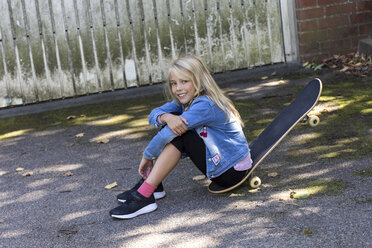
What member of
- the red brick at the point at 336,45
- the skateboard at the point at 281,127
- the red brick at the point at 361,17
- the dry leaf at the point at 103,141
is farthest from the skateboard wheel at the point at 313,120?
the red brick at the point at 361,17

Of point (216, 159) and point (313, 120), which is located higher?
point (313, 120)

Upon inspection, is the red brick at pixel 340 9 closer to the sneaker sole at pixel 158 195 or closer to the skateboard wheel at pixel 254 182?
the skateboard wheel at pixel 254 182

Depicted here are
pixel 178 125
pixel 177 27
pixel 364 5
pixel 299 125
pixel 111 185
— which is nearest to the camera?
pixel 178 125

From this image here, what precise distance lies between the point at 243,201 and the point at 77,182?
4.76 feet

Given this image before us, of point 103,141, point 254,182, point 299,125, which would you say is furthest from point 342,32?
point 254,182

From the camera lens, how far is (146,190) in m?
3.83

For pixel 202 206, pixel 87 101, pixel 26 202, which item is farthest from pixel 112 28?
pixel 202 206

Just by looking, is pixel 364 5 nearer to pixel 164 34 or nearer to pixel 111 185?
pixel 164 34

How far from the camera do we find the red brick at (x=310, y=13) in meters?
7.44

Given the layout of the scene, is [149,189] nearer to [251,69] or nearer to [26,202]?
[26,202]

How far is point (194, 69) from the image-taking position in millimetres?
3891

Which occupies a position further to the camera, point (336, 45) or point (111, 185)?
point (336, 45)

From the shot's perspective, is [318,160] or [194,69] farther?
[318,160]

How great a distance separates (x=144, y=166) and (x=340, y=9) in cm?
458
